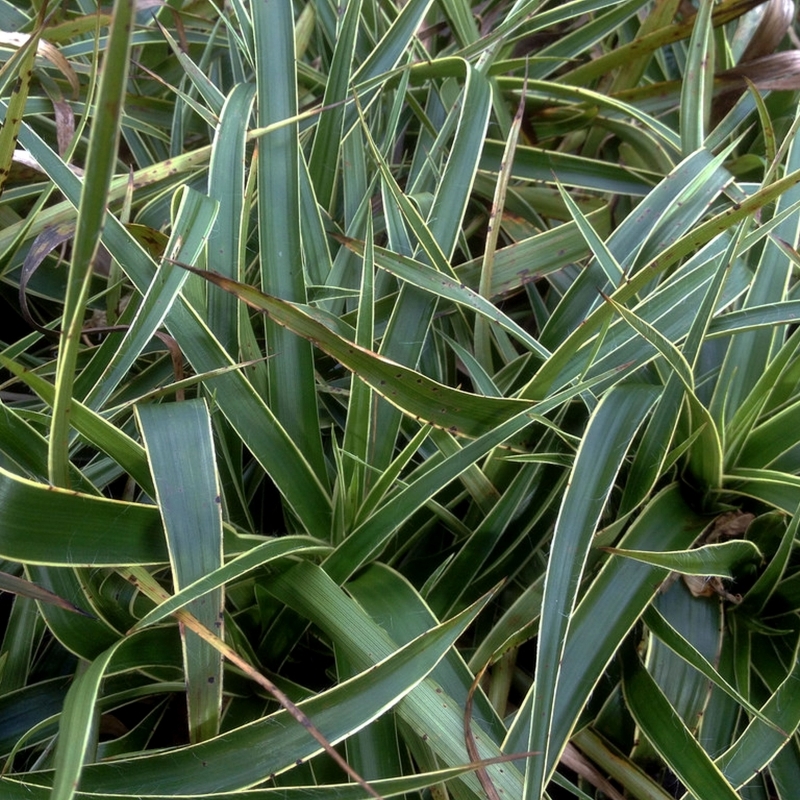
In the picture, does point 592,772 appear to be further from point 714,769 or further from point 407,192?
point 407,192

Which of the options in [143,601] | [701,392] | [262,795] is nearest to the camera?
[262,795]

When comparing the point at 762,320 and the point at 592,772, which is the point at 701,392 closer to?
the point at 762,320

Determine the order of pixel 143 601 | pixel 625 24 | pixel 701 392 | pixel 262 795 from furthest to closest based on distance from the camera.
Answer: pixel 625 24, pixel 701 392, pixel 143 601, pixel 262 795

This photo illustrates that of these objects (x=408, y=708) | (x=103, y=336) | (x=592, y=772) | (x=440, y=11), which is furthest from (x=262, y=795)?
(x=440, y=11)

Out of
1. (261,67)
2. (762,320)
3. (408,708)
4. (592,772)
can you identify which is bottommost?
(592,772)

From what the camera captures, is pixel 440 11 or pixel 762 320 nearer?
pixel 762 320

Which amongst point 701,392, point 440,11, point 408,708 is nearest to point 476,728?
point 408,708

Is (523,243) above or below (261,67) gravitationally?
below
